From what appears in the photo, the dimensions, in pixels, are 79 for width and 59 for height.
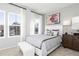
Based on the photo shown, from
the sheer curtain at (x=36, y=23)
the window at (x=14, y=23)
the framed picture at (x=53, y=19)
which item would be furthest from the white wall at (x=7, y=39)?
the framed picture at (x=53, y=19)

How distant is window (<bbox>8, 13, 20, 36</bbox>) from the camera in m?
4.15

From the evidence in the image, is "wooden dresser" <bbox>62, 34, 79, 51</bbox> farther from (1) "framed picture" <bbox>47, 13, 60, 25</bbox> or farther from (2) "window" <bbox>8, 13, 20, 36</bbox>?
(2) "window" <bbox>8, 13, 20, 36</bbox>

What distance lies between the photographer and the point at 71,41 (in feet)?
12.2

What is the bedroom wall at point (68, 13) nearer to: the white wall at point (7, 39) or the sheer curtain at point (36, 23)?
the sheer curtain at point (36, 23)

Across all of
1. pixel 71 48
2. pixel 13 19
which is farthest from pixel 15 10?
pixel 71 48

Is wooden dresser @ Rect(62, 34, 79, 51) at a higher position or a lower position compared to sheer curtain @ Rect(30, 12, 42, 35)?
lower

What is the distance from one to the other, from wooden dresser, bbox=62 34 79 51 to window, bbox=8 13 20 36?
2637 millimetres

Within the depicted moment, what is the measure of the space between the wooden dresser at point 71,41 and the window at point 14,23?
264 centimetres

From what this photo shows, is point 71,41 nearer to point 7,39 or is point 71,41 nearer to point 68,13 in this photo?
point 68,13

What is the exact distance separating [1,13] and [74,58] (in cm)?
388

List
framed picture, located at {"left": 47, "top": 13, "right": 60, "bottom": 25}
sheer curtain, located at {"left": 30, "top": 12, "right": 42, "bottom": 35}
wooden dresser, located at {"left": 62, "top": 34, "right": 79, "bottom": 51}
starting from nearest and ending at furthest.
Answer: wooden dresser, located at {"left": 62, "top": 34, "right": 79, "bottom": 51}, framed picture, located at {"left": 47, "top": 13, "right": 60, "bottom": 25}, sheer curtain, located at {"left": 30, "top": 12, "right": 42, "bottom": 35}

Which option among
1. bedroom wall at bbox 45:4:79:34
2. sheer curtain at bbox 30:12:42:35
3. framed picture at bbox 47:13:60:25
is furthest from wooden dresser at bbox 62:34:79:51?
sheer curtain at bbox 30:12:42:35

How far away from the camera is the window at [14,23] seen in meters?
4.15

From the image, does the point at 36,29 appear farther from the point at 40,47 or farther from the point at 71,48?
the point at 40,47
